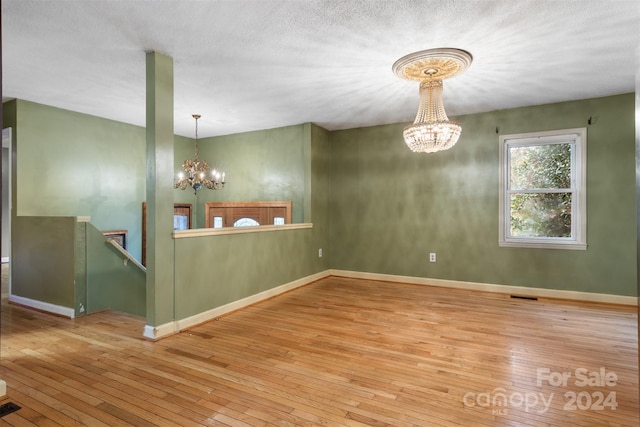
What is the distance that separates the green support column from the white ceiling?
0.22m

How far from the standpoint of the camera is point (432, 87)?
3.51m

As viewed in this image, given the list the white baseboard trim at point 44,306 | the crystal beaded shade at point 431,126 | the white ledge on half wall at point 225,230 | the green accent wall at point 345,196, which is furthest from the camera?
the green accent wall at point 345,196

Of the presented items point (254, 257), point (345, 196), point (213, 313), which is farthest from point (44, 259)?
point (345, 196)

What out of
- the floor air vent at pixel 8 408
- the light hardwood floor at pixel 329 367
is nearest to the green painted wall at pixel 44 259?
the light hardwood floor at pixel 329 367

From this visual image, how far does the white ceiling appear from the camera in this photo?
245 centimetres

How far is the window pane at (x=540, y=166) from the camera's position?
4.50 meters

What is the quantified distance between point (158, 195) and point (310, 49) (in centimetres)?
188

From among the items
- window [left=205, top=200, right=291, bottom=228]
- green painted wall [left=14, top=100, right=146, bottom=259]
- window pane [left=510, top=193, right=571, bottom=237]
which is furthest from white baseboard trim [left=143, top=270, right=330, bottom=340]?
window pane [left=510, top=193, right=571, bottom=237]

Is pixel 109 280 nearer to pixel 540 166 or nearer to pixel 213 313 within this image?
pixel 213 313

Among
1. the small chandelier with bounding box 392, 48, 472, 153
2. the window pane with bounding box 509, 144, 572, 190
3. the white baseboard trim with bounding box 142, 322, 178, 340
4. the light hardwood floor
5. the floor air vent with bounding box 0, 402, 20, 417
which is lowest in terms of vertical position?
the floor air vent with bounding box 0, 402, 20, 417

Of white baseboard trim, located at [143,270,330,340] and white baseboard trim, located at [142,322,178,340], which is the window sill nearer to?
white baseboard trim, located at [143,270,330,340]

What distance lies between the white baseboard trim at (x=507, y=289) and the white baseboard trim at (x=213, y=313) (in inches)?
44.9

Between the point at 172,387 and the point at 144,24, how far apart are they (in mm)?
2632

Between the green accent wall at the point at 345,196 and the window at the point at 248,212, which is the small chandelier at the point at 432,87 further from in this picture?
the window at the point at 248,212
